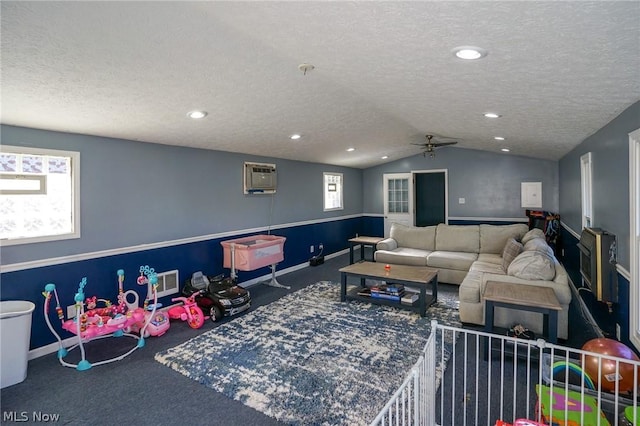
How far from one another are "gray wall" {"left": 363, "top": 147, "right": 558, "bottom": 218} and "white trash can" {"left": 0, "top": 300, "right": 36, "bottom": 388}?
7.74 metres

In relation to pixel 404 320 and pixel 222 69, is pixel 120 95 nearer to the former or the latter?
pixel 222 69

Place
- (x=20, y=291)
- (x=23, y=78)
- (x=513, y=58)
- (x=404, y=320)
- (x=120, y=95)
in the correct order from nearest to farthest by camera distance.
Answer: (x=513, y=58), (x=23, y=78), (x=120, y=95), (x=20, y=291), (x=404, y=320)

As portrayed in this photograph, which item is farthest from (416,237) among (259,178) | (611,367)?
(611,367)

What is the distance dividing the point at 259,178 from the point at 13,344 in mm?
3698

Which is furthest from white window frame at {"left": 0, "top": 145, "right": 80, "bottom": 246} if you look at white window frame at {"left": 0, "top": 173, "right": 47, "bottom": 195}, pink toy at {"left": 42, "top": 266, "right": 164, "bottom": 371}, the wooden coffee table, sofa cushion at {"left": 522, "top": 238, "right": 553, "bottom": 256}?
sofa cushion at {"left": 522, "top": 238, "right": 553, "bottom": 256}

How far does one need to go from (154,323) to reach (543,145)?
222 inches

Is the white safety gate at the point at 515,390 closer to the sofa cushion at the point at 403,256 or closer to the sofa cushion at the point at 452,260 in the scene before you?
the sofa cushion at the point at 452,260

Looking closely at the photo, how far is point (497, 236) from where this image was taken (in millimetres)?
5934

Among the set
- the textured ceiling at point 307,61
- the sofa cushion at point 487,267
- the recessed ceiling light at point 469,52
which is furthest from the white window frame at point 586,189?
the recessed ceiling light at point 469,52

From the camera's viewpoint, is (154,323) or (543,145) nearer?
(154,323)

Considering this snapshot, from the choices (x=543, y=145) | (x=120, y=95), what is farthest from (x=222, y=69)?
(x=543, y=145)

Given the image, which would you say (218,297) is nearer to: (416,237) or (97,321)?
(97,321)

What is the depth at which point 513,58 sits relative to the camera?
5.99ft

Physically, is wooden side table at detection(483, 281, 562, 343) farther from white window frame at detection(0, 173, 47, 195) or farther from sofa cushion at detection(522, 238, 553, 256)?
white window frame at detection(0, 173, 47, 195)
